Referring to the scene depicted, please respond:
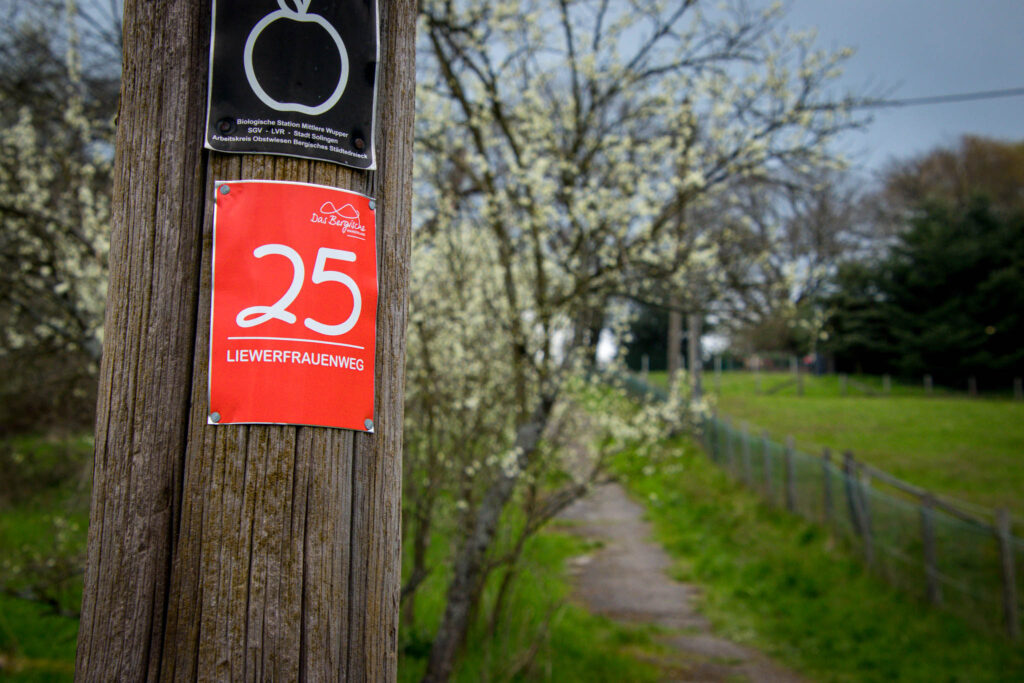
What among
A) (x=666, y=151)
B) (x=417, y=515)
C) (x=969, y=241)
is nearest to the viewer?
(x=417, y=515)

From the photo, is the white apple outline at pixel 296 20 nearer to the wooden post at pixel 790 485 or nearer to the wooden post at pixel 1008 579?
the wooden post at pixel 1008 579

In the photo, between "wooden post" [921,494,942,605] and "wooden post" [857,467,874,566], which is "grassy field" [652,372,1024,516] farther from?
"wooden post" [921,494,942,605]

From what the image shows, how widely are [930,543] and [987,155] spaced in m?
33.1

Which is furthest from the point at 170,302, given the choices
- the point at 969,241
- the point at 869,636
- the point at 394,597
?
the point at 969,241

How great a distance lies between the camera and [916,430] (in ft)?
57.6

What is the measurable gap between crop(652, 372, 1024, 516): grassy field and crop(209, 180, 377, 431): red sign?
11913mm

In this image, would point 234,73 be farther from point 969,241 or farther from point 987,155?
point 987,155

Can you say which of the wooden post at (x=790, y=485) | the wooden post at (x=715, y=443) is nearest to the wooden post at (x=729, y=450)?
the wooden post at (x=715, y=443)

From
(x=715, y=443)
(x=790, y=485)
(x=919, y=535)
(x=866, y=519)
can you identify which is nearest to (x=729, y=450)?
(x=715, y=443)

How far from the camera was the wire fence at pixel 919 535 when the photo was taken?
7.10 meters

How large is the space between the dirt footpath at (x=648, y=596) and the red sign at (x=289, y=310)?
577 cm

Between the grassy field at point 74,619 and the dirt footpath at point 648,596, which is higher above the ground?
the grassy field at point 74,619

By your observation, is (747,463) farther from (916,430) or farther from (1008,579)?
(1008,579)

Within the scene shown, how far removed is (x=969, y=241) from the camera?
26.5 m
